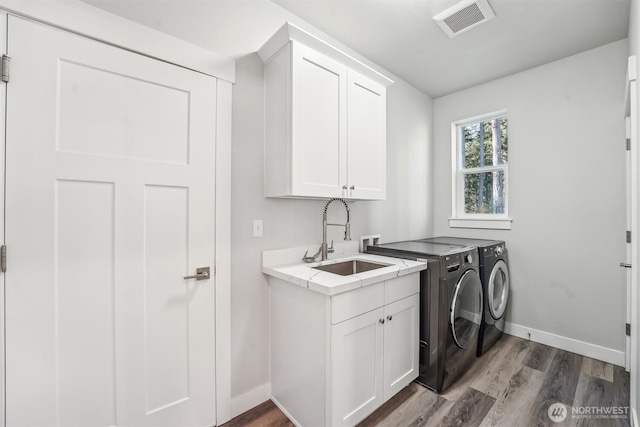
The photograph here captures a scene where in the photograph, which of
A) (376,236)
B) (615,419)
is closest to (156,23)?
(376,236)

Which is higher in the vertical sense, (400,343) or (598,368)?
(400,343)

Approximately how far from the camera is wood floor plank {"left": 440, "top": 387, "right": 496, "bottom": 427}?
166 centimetres

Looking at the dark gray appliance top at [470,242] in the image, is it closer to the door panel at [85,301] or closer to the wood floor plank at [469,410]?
the wood floor plank at [469,410]

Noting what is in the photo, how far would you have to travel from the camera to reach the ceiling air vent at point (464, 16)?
1.88 metres

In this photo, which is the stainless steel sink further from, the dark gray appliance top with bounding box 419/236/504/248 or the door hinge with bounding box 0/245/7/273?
the door hinge with bounding box 0/245/7/273

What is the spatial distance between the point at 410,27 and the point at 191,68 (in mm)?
1655

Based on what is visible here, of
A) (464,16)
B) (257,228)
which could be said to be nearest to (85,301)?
(257,228)

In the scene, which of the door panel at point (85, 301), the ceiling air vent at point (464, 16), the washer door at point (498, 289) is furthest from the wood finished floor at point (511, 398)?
the ceiling air vent at point (464, 16)

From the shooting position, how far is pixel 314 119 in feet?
5.77

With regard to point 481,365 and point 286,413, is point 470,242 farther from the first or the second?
point 286,413

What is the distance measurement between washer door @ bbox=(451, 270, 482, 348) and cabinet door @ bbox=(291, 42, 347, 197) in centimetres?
116

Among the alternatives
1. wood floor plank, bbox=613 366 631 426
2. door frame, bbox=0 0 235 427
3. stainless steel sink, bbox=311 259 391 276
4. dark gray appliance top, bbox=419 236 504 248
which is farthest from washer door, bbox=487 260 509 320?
door frame, bbox=0 0 235 427

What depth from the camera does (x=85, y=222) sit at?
1273 mm

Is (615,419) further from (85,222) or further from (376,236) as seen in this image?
(85,222)
